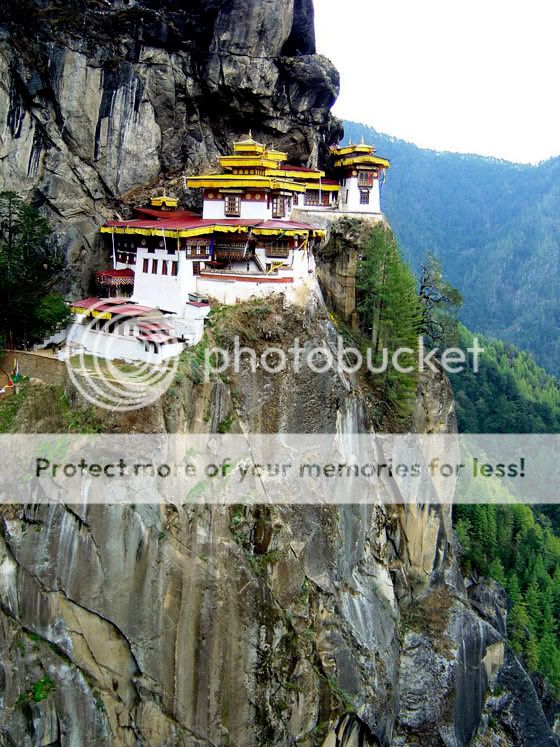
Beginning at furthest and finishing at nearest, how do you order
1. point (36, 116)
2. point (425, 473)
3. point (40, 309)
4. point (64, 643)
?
point (425, 473) → point (36, 116) → point (40, 309) → point (64, 643)

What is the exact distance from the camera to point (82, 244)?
36844mm

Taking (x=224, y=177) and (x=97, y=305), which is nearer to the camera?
(x=97, y=305)

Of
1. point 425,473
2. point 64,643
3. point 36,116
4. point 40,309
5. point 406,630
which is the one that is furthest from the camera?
point 425,473

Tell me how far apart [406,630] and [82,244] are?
24792mm

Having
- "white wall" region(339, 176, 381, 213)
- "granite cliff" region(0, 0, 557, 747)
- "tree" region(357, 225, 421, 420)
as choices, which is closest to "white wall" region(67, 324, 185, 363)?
"granite cliff" region(0, 0, 557, 747)

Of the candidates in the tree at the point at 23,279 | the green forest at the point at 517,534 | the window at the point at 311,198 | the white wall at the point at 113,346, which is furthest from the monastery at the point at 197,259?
the green forest at the point at 517,534

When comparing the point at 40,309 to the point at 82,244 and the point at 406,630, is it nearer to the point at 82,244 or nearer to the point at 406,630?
the point at 82,244

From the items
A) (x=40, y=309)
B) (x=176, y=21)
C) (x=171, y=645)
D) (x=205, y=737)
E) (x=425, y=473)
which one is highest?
(x=176, y=21)

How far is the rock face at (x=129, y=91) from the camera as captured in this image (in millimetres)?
35594

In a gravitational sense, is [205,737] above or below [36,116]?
below

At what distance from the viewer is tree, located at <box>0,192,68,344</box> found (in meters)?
32.8

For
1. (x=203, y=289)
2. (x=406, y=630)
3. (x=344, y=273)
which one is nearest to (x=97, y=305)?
(x=203, y=289)

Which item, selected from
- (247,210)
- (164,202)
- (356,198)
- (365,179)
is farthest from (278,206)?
(365,179)

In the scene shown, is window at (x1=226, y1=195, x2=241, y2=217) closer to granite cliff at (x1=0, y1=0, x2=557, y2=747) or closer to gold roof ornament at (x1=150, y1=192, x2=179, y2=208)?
gold roof ornament at (x1=150, y1=192, x2=179, y2=208)
